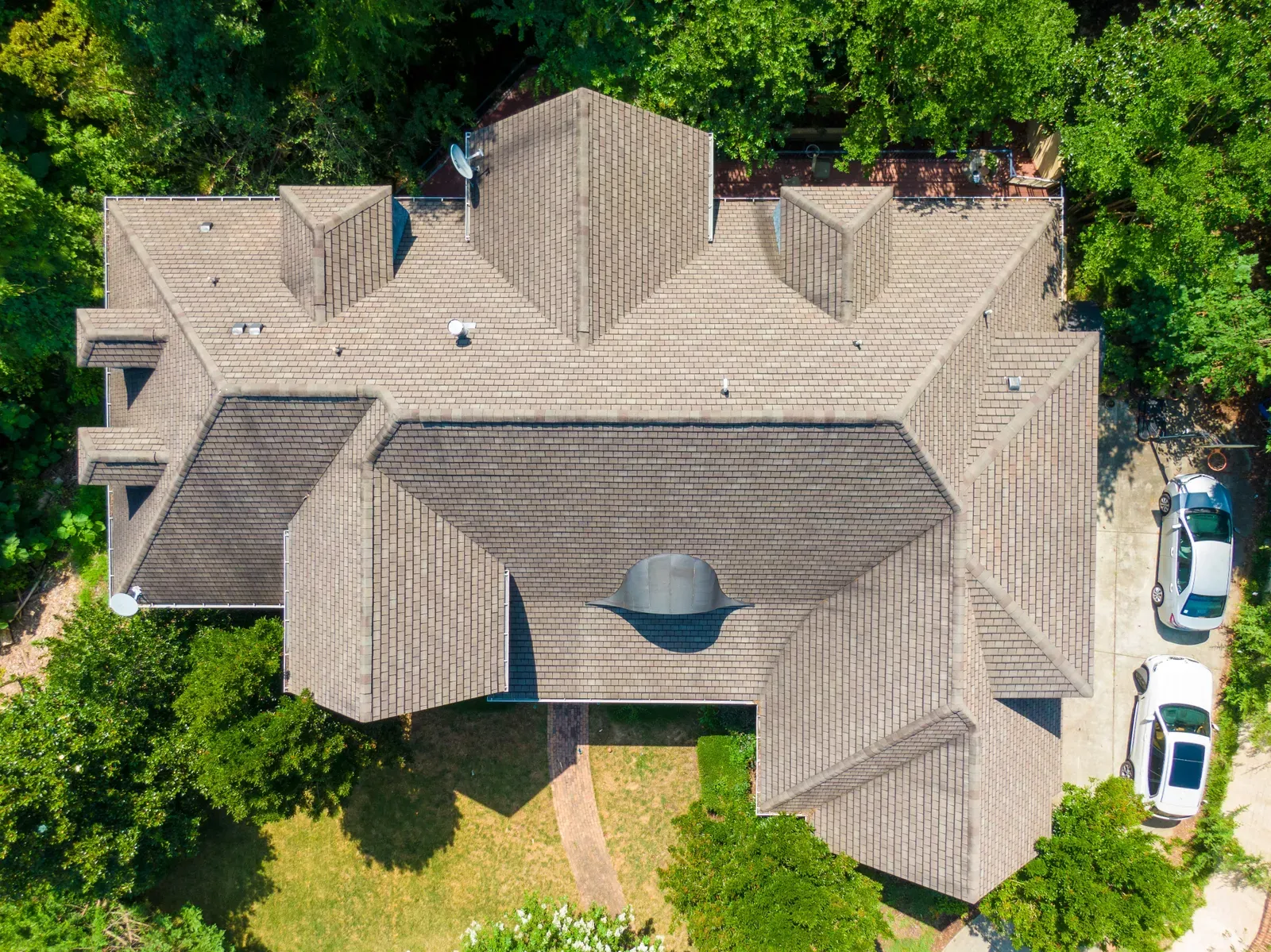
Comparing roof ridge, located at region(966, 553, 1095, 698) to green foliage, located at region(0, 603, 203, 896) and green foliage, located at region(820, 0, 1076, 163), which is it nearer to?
green foliage, located at region(820, 0, 1076, 163)

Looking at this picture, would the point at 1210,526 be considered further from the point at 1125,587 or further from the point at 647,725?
the point at 647,725

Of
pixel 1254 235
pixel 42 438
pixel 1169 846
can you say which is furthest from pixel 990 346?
pixel 42 438

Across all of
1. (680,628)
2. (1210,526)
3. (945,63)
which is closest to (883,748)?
(680,628)

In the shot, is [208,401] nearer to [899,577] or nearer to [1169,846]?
[899,577]

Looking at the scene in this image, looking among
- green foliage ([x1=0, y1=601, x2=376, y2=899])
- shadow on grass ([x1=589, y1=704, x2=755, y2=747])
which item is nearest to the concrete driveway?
shadow on grass ([x1=589, y1=704, x2=755, y2=747])

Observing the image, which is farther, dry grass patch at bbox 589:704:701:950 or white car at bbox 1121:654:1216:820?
dry grass patch at bbox 589:704:701:950

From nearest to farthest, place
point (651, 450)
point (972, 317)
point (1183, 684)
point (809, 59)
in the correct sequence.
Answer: point (651, 450) < point (972, 317) < point (809, 59) < point (1183, 684)

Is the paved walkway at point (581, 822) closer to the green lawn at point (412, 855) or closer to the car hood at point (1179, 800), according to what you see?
the green lawn at point (412, 855)
